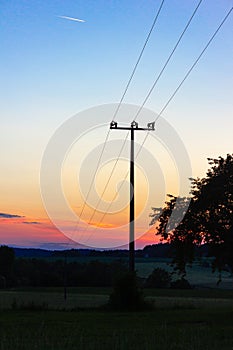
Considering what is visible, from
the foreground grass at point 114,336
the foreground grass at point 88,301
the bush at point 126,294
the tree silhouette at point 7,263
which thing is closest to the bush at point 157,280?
the foreground grass at point 88,301

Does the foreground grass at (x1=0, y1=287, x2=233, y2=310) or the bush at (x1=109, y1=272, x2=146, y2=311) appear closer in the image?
the bush at (x1=109, y1=272, x2=146, y2=311)

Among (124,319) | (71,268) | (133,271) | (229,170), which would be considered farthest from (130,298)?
(71,268)

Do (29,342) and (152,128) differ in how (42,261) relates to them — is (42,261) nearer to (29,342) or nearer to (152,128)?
(152,128)

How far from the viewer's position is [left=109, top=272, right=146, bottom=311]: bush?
4466 centimetres

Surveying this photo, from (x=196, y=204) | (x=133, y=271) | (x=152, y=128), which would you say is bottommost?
(x=133, y=271)

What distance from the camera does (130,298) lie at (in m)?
45.1

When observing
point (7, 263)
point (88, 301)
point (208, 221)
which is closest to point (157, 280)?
point (7, 263)

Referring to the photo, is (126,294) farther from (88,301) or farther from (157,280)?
(157,280)

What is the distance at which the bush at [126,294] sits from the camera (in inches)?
1758

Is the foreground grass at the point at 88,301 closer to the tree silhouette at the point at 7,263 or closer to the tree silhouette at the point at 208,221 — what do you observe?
the tree silhouette at the point at 208,221

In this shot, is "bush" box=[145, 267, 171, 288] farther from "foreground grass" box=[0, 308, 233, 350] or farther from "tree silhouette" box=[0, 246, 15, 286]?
"foreground grass" box=[0, 308, 233, 350]

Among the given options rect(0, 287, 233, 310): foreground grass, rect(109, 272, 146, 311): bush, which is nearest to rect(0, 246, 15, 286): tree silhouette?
rect(0, 287, 233, 310): foreground grass

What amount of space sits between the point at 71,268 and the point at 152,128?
7502 cm

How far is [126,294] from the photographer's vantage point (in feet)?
148
